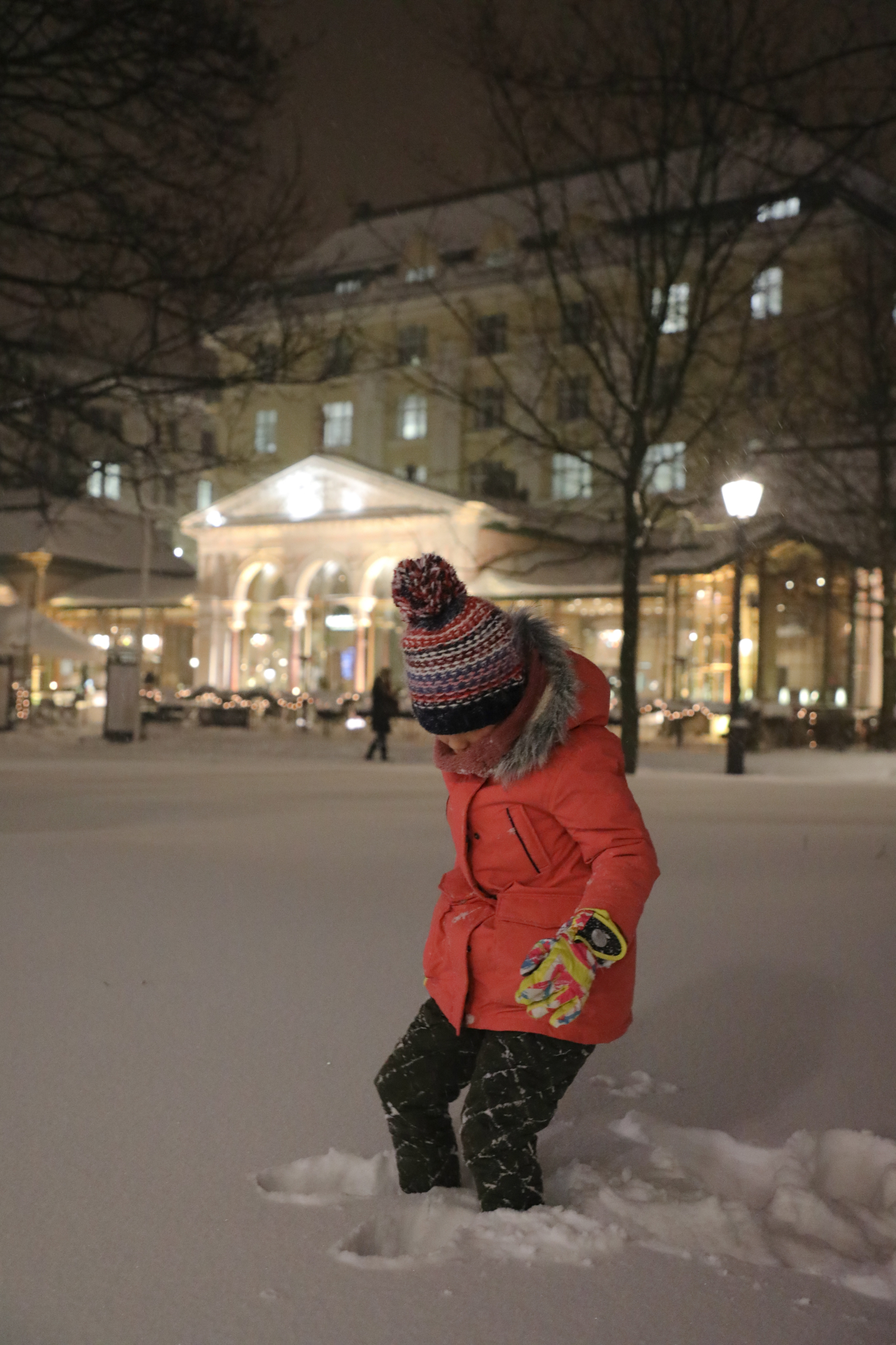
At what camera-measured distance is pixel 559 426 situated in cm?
4116

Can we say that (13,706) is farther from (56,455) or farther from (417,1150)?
(417,1150)

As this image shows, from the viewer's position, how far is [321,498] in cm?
4912

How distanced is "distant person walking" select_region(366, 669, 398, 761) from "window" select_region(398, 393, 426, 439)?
1486 inches

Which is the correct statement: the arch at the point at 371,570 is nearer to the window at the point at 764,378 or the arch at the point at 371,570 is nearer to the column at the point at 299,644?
the column at the point at 299,644

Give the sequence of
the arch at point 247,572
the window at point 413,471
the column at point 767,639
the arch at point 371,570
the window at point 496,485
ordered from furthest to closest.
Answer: the window at point 413,471, the window at point 496,485, the arch at point 247,572, the arch at point 371,570, the column at point 767,639

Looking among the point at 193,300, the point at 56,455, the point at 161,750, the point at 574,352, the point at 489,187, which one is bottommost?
the point at 161,750

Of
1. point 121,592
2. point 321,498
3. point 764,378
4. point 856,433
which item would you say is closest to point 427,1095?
point 764,378

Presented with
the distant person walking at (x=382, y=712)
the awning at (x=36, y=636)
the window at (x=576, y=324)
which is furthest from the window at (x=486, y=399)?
the distant person walking at (x=382, y=712)

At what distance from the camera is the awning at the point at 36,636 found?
2838cm

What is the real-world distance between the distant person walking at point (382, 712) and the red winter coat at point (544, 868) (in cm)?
1785

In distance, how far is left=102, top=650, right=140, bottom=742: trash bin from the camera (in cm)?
2325

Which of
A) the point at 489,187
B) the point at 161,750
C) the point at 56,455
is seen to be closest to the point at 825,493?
the point at 489,187

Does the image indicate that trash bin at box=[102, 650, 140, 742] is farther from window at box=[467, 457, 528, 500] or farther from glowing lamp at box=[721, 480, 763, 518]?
window at box=[467, 457, 528, 500]

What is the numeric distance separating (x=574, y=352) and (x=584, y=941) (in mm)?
35964
